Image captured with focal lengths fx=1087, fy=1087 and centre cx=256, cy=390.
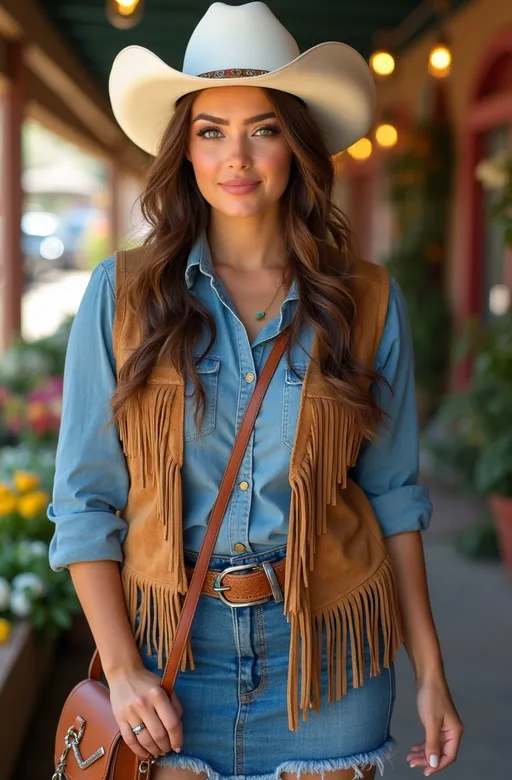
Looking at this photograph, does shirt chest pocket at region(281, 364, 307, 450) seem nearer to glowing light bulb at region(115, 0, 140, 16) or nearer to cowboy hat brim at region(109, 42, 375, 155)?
cowboy hat brim at region(109, 42, 375, 155)

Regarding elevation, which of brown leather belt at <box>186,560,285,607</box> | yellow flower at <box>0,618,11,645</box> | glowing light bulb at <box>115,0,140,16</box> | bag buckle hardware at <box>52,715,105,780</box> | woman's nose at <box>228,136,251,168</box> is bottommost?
yellow flower at <box>0,618,11,645</box>

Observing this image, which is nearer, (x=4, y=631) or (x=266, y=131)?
(x=266, y=131)

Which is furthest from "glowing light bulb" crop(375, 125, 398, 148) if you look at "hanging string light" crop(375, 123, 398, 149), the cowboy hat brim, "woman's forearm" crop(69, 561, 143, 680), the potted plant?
"woman's forearm" crop(69, 561, 143, 680)

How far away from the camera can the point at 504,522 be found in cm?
581

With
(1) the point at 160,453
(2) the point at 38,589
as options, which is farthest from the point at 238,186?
(2) the point at 38,589

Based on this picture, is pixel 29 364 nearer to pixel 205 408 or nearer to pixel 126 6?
pixel 126 6

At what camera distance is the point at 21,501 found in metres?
4.10

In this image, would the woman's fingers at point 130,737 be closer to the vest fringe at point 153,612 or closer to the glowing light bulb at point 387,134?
the vest fringe at point 153,612

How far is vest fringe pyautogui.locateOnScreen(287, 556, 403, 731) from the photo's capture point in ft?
6.06

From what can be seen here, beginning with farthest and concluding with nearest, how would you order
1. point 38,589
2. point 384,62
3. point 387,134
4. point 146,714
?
1. point 387,134
2. point 384,62
3. point 38,589
4. point 146,714

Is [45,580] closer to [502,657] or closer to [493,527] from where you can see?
[502,657]

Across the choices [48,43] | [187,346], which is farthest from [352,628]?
[48,43]

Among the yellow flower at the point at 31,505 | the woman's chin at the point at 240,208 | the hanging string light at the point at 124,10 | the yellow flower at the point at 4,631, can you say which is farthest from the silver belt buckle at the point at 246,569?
the hanging string light at the point at 124,10

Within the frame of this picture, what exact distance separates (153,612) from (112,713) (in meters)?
0.18
